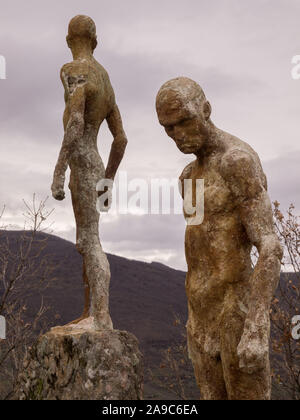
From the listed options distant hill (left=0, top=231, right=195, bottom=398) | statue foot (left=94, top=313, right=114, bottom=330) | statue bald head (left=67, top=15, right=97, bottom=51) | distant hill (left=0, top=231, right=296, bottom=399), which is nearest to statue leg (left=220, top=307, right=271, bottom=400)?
statue foot (left=94, top=313, right=114, bottom=330)

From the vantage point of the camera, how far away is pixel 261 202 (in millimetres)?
2941

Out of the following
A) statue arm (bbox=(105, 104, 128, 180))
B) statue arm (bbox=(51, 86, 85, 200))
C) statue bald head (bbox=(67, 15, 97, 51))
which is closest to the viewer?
statue arm (bbox=(51, 86, 85, 200))

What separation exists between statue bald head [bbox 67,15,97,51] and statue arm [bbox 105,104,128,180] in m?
0.76

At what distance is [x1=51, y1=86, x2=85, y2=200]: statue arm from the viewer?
476 centimetres

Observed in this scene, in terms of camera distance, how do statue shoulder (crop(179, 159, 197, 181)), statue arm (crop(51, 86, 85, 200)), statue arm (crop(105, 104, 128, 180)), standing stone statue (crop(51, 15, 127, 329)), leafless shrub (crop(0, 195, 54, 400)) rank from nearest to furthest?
statue shoulder (crop(179, 159, 197, 181))
statue arm (crop(51, 86, 85, 200))
standing stone statue (crop(51, 15, 127, 329))
statue arm (crop(105, 104, 128, 180))
leafless shrub (crop(0, 195, 54, 400))

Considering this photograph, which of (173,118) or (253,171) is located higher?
(173,118)

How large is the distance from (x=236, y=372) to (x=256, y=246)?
0.70 meters

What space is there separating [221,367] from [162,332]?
11487 mm

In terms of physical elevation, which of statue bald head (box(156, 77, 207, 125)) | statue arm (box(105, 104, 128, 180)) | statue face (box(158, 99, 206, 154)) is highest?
statue arm (box(105, 104, 128, 180))

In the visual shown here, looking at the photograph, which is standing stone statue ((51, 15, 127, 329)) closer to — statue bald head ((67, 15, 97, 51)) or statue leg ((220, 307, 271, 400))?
statue bald head ((67, 15, 97, 51))

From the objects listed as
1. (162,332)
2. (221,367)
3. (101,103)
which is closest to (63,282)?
(162,332)

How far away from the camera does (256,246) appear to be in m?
2.91
